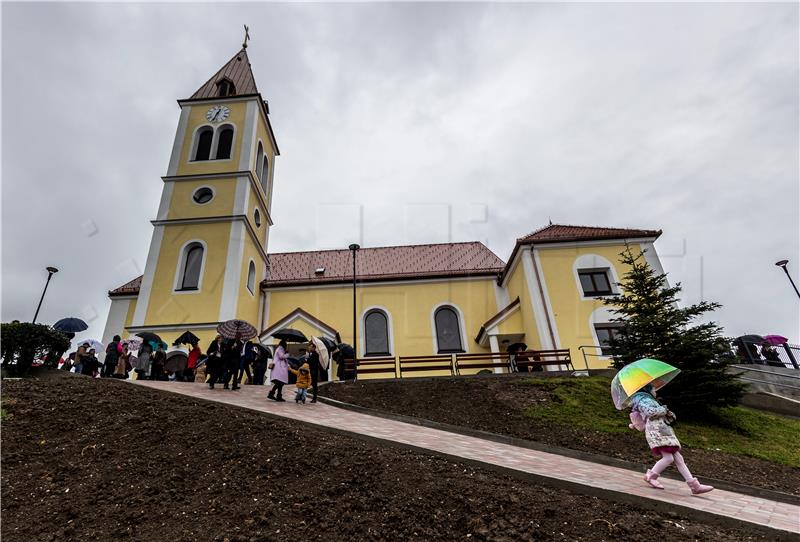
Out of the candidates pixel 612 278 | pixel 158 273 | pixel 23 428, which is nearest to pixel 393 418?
pixel 23 428

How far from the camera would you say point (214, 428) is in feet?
22.8

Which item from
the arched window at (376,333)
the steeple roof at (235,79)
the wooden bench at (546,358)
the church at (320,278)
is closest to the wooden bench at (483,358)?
the wooden bench at (546,358)

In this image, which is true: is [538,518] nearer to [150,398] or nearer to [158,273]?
[150,398]

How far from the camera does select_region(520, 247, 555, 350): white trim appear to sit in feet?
62.5

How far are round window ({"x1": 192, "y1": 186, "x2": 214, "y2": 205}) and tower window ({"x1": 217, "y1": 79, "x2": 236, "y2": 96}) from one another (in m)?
7.49

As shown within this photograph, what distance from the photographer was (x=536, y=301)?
65.6 ft

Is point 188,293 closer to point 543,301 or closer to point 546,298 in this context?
point 543,301

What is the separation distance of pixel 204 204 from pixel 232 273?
490cm

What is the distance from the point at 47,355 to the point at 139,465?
7.12 meters

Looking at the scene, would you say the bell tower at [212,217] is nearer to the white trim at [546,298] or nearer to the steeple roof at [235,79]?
the steeple roof at [235,79]

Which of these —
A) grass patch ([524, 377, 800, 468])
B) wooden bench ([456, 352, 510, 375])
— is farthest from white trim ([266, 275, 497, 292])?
grass patch ([524, 377, 800, 468])

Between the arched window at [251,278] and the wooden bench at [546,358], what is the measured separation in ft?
46.4

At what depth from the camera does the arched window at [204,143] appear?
2533 centimetres

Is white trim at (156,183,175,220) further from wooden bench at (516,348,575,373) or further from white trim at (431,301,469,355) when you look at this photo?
wooden bench at (516,348,575,373)
